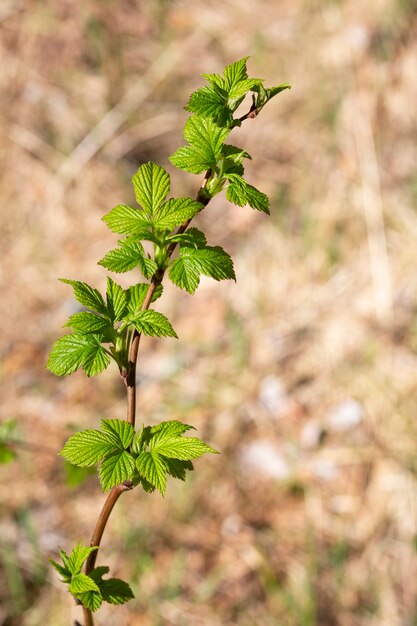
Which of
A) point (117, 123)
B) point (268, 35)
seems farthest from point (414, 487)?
point (268, 35)

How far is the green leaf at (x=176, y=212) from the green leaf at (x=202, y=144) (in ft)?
0.13

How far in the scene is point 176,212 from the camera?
919 mm

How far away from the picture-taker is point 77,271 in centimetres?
372

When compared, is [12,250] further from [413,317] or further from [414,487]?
[414,487]

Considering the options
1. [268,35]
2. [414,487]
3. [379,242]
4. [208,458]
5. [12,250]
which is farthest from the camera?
[268,35]

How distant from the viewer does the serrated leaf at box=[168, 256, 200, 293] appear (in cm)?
91

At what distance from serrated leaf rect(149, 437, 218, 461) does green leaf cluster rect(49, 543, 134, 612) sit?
15 cm

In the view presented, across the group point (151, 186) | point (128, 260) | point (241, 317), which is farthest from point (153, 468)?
point (241, 317)

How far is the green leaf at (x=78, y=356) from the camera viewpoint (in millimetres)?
910

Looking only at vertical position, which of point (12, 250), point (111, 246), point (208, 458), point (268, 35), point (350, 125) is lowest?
point (208, 458)

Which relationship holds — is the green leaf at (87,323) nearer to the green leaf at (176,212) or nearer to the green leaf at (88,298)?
the green leaf at (88,298)

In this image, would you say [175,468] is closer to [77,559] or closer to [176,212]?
[77,559]

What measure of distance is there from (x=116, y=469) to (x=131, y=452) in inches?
2.2

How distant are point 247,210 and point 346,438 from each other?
143cm
